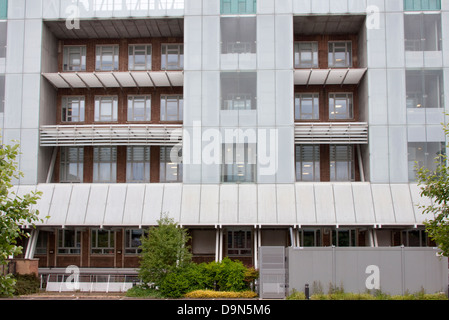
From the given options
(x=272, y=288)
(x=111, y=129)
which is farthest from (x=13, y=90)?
(x=272, y=288)

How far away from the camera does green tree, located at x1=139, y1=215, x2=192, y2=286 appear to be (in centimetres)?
3111

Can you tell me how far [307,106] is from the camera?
132 feet

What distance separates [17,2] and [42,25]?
8.08 ft

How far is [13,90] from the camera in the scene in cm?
3778

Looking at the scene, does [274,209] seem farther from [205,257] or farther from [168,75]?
[168,75]

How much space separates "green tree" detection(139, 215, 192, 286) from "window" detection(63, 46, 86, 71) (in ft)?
52.6

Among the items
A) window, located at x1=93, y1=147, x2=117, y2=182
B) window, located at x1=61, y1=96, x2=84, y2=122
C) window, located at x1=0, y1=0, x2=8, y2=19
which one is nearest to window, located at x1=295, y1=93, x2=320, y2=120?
window, located at x1=93, y1=147, x2=117, y2=182

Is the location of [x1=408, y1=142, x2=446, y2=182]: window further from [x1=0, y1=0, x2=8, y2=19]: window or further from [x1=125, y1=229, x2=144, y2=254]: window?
[x1=0, y1=0, x2=8, y2=19]: window

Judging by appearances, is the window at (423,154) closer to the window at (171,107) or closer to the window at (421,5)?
the window at (421,5)

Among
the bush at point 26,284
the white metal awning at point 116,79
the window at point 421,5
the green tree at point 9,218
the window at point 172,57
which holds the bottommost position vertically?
the bush at point 26,284

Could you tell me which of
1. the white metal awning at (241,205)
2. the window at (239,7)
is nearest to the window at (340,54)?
the window at (239,7)

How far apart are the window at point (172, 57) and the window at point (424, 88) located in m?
16.3

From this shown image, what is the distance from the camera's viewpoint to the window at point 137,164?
39969mm

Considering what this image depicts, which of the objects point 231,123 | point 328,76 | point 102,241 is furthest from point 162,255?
point 328,76
